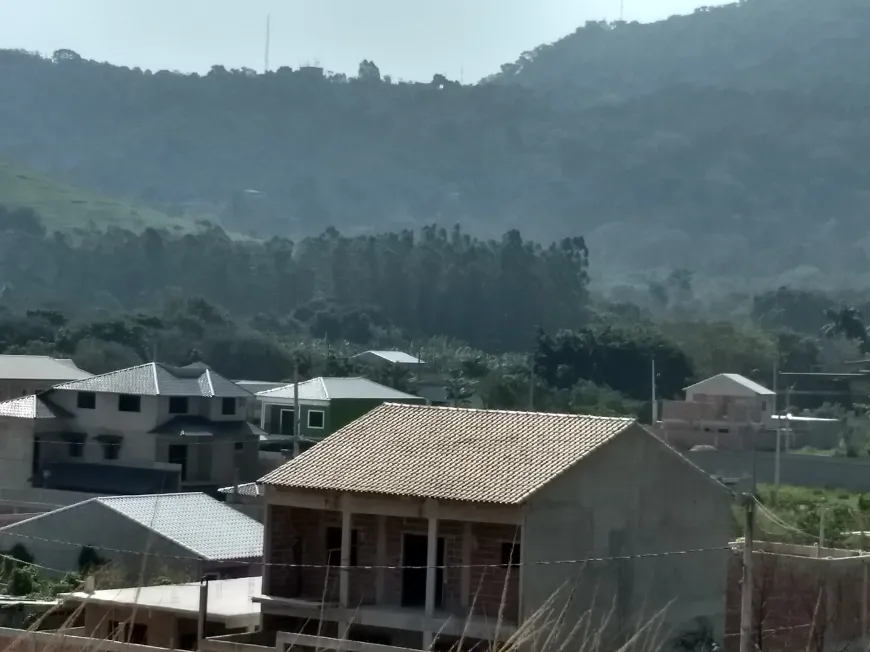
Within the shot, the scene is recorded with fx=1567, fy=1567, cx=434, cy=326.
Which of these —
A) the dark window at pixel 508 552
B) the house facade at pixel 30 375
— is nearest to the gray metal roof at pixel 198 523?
the dark window at pixel 508 552

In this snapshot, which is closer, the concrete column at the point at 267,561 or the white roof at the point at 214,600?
the white roof at the point at 214,600

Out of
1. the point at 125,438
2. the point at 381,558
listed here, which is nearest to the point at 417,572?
the point at 381,558

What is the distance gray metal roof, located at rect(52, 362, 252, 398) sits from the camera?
1362 inches

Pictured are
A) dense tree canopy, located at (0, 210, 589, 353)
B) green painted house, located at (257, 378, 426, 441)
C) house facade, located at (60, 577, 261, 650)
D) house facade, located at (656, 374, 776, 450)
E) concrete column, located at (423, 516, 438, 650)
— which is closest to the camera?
concrete column, located at (423, 516, 438, 650)

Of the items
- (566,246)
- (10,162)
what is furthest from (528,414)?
(10,162)

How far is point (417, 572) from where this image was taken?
53.3 feet

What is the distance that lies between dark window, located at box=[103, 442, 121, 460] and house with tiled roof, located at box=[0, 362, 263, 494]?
0.8 inches

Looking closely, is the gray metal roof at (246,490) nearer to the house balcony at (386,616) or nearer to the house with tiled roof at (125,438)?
the house with tiled roof at (125,438)

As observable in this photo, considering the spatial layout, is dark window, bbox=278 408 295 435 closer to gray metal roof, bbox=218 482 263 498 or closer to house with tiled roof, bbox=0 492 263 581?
gray metal roof, bbox=218 482 263 498

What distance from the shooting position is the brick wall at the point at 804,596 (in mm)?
17812

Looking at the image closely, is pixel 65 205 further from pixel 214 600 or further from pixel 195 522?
pixel 214 600

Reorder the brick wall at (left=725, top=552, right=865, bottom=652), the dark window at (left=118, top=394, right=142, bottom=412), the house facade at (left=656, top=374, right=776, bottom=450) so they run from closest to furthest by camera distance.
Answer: the brick wall at (left=725, top=552, right=865, bottom=652), the dark window at (left=118, top=394, right=142, bottom=412), the house facade at (left=656, top=374, right=776, bottom=450)

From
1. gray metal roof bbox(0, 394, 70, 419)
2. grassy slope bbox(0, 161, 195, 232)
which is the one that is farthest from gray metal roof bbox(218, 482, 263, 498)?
grassy slope bbox(0, 161, 195, 232)

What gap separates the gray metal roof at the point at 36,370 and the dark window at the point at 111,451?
976 cm
